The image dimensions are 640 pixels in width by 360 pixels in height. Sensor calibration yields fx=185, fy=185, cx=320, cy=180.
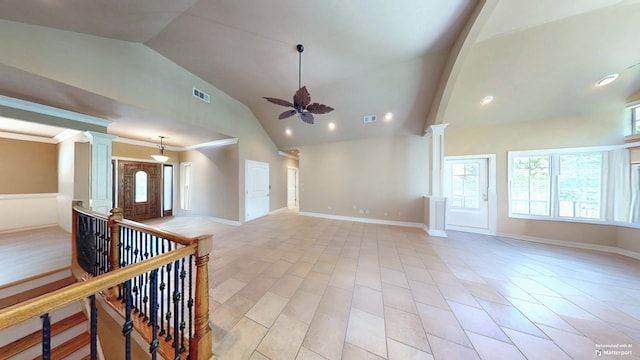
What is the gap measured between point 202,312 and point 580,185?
681 centimetres

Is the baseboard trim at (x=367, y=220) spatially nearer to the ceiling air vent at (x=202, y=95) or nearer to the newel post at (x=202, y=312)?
the ceiling air vent at (x=202, y=95)

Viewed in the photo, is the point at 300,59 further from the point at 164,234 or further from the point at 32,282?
the point at 32,282

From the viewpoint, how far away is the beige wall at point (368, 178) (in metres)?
5.21

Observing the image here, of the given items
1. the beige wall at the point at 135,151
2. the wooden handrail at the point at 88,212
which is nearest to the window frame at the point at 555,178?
the wooden handrail at the point at 88,212

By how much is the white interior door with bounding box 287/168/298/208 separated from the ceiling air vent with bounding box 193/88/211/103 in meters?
4.19

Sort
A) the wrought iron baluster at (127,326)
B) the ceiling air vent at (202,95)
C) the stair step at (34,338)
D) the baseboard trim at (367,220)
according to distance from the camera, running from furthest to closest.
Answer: the baseboard trim at (367,220) < the ceiling air vent at (202,95) < the stair step at (34,338) < the wrought iron baluster at (127,326)

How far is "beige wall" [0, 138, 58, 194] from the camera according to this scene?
437cm

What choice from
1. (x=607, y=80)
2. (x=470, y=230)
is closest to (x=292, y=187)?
(x=470, y=230)

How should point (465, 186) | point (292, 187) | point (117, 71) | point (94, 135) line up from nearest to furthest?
1. point (117, 71)
2. point (94, 135)
3. point (465, 186)
4. point (292, 187)

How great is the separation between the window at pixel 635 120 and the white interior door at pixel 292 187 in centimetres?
852

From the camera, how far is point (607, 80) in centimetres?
322

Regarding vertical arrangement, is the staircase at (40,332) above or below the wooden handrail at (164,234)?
below

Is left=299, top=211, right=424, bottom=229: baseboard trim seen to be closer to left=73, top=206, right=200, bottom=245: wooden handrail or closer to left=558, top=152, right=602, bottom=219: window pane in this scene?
left=558, top=152, right=602, bottom=219: window pane

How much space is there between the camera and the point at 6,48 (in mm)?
2059
